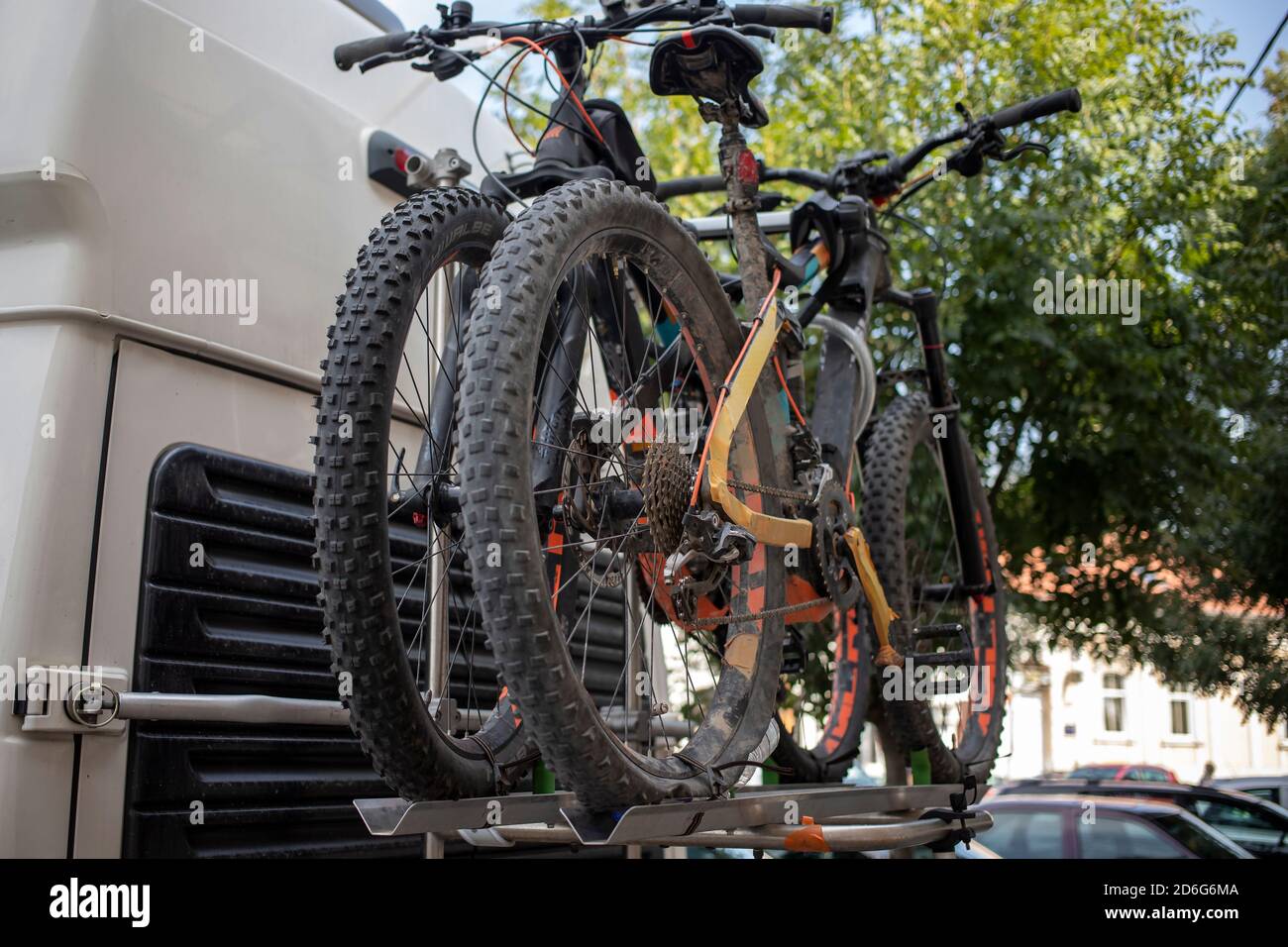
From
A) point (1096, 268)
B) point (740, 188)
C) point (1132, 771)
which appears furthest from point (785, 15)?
point (1132, 771)

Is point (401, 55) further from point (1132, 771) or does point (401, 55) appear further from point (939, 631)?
point (1132, 771)

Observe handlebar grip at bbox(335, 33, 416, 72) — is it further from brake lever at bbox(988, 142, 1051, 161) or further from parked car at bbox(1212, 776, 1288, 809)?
parked car at bbox(1212, 776, 1288, 809)

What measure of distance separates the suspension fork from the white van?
2.29 m

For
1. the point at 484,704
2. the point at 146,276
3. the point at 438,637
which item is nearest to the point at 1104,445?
the point at 484,704

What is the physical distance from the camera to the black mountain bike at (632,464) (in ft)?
6.73

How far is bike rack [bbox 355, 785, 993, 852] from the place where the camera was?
6.81ft

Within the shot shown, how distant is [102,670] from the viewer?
2357mm

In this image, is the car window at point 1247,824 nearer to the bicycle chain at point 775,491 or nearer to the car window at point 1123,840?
the car window at point 1123,840

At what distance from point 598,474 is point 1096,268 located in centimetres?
688

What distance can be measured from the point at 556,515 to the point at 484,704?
1.03 m

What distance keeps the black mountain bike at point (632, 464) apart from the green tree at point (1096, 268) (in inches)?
145

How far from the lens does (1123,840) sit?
6.64 m

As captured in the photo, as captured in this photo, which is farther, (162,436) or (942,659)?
(942,659)
